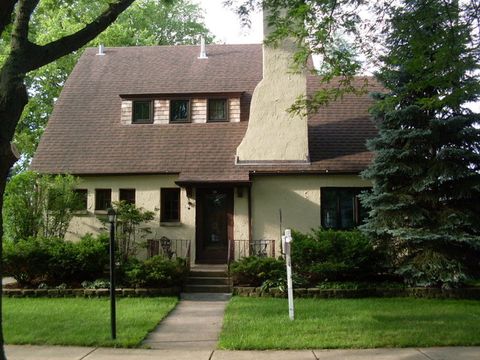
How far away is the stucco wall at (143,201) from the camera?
1566cm

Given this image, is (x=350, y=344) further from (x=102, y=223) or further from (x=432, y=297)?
(x=102, y=223)

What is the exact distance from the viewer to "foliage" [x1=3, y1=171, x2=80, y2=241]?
13961 millimetres

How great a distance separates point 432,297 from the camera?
11992 millimetres

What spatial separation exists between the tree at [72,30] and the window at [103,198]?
35.9 feet

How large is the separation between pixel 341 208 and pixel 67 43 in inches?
441

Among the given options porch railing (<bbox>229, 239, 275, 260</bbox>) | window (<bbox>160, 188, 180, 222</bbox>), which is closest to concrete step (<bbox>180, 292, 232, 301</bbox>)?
porch railing (<bbox>229, 239, 275, 260</bbox>)

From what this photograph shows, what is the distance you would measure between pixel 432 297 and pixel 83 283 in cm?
861

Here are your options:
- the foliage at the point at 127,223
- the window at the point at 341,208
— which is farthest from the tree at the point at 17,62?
the window at the point at 341,208

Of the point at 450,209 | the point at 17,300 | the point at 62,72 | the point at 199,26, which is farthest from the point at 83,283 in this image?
the point at 199,26

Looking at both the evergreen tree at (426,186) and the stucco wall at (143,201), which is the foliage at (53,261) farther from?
the evergreen tree at (426,186)

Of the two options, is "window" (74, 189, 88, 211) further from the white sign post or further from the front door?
the white sign post

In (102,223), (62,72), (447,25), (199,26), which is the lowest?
(102,223)

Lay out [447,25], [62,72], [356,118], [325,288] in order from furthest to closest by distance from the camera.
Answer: [62,72], [356,118], [325,288], [447,25]

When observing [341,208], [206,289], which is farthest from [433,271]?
[206,289]
